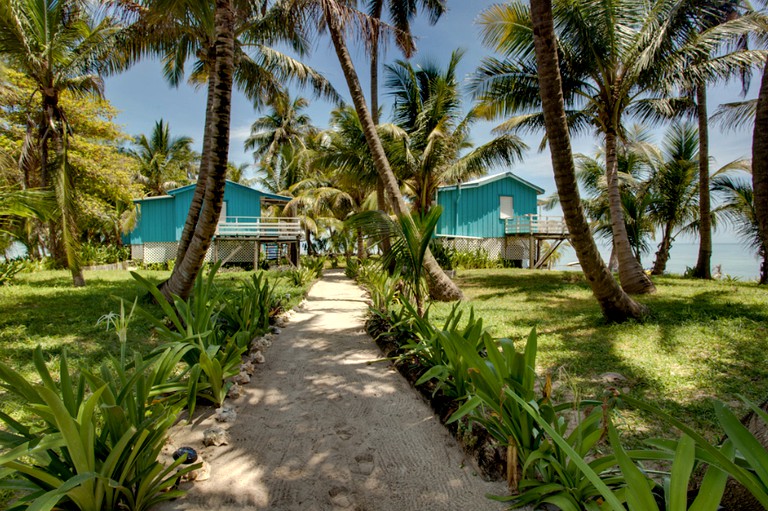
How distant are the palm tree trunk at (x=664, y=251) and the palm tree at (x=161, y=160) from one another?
29918 millimetres

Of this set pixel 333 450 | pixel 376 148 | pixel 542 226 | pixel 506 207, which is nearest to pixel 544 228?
pixel 542 226

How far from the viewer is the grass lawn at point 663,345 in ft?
10.8

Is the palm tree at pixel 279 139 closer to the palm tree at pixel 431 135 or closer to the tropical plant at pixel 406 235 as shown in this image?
the palm tree at pixel 431 135

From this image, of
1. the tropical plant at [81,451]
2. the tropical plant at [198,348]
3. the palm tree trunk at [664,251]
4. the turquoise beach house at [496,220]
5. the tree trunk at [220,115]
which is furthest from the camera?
the turquoise beach house at [496,220]

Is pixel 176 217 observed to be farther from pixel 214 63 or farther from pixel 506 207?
pixel 506 207

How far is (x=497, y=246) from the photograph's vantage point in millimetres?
21094

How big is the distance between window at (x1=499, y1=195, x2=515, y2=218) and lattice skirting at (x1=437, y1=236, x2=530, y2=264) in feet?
4.56

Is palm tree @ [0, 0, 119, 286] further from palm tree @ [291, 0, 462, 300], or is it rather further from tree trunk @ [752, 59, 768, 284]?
tree trunk @ [752, 59, 768, 284]

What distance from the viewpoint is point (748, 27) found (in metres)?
7.01

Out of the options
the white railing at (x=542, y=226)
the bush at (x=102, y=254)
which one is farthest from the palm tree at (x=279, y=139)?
the white railing at (x=542, y=226)

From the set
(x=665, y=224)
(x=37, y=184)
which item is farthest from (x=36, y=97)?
(x=665, y=224)

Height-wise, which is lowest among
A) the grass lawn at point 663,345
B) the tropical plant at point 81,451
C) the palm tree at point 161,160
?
the grass lawn at point 663,345

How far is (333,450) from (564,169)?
4.29m

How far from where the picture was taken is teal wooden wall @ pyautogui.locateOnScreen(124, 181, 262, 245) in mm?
20156
